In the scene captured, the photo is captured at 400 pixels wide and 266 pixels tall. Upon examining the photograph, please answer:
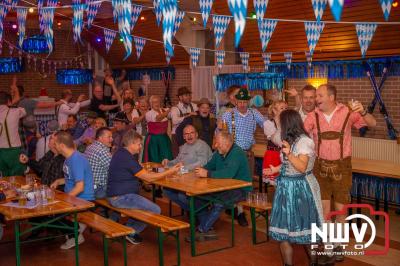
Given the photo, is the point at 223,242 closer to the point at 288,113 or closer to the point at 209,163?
the point at 209,163

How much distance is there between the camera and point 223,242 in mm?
6289

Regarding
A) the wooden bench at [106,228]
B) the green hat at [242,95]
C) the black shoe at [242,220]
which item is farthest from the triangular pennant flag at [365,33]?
the wooden bench at [106,228]

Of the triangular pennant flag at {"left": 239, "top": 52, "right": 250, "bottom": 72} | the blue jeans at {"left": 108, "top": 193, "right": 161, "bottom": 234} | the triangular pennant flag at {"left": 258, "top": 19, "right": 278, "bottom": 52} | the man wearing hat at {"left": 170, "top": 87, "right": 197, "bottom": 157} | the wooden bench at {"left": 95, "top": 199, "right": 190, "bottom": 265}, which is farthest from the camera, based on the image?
the triangular pennant flag at {"left": 239, "top": 52, "right": 250, "bottom": 72}

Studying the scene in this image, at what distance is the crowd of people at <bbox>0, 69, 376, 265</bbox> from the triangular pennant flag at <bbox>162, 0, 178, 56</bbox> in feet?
4.47

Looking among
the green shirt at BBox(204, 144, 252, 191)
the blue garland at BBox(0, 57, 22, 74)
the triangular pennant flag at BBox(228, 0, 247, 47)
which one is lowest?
the green shirt at BBox(204, 144, 252, 191)

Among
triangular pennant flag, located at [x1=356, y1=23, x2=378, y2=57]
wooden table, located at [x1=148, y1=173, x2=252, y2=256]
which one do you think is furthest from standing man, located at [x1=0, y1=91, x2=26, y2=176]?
triangular pennant flag, located at [x1=356, y1=23, x2=378, y2=57]

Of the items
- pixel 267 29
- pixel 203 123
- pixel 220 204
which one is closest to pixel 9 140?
pixel 203 123

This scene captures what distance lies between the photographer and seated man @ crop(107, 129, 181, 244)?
5.79 metres

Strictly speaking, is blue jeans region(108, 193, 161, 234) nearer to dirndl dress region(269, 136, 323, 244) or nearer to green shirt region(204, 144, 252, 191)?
green shirt region(204, 144, 252, 191)

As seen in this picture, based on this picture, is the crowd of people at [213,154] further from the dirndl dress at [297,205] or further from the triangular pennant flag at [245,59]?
the triangular pennant flag at [245,59]

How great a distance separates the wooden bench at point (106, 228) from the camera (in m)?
5.09

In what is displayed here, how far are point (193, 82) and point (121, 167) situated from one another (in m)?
7.30

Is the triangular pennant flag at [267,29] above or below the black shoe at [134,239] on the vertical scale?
above

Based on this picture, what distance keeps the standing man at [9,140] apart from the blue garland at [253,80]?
4.40 meters
